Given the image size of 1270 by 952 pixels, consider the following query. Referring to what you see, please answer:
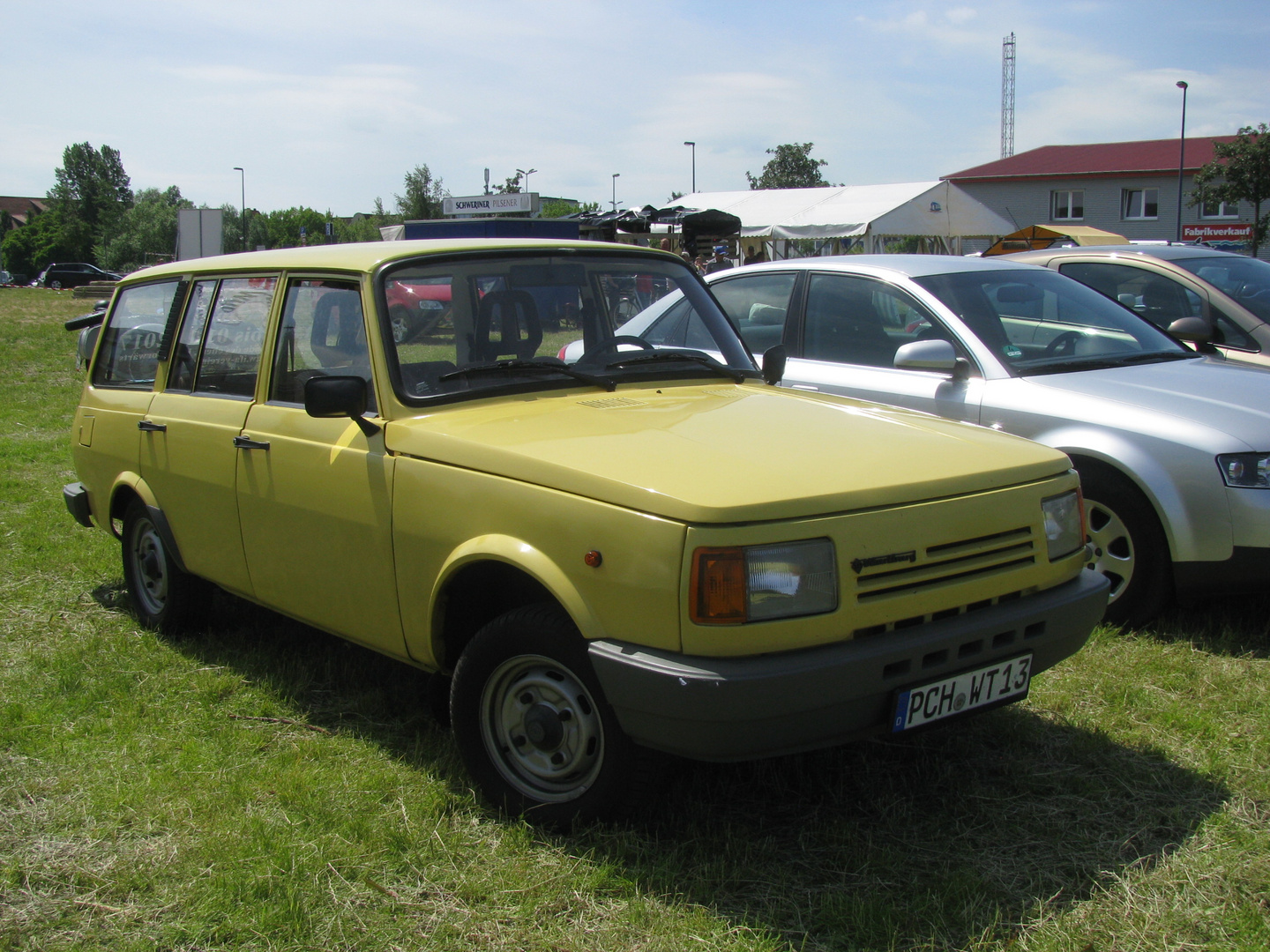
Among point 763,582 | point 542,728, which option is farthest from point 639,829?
point 763,582

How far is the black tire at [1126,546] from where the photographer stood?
453cm

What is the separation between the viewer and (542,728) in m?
3.01

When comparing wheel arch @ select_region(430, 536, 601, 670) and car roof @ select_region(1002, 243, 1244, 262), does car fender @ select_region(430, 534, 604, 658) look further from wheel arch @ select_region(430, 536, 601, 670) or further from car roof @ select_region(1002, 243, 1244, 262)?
car roof @ select_region(1002, 243, 1244, 262)

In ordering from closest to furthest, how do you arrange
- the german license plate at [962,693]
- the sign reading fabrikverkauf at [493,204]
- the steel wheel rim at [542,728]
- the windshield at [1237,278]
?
the german license plate at [962,693], the steel wheel rim at [542,728], the windshield at [1237,278], the sign reading fabrikverkauf at [493,204]

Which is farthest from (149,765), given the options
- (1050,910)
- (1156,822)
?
(1156,822)

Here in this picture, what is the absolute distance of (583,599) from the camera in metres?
2.74

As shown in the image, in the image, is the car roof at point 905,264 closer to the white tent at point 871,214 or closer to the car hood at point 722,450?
the car hood at point 722,450

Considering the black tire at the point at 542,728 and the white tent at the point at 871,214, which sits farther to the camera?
the white tent at the point at 871,214

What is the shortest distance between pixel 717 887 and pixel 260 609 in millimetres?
3381

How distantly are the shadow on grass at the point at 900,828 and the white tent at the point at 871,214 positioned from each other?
81.6 ft

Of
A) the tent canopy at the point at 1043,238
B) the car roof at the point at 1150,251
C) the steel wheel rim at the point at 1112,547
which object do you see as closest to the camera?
the steel wheel rim at the point at 1112,547

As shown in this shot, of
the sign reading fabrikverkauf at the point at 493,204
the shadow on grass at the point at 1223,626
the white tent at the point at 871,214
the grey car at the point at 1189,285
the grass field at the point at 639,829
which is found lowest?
the grass field at the point at 639,829

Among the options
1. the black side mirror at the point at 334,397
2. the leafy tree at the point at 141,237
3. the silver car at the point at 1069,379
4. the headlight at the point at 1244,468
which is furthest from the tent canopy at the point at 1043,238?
the leafy tree at the point at 141,237

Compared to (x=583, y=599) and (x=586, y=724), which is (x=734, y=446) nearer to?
(x=583, y=599)
